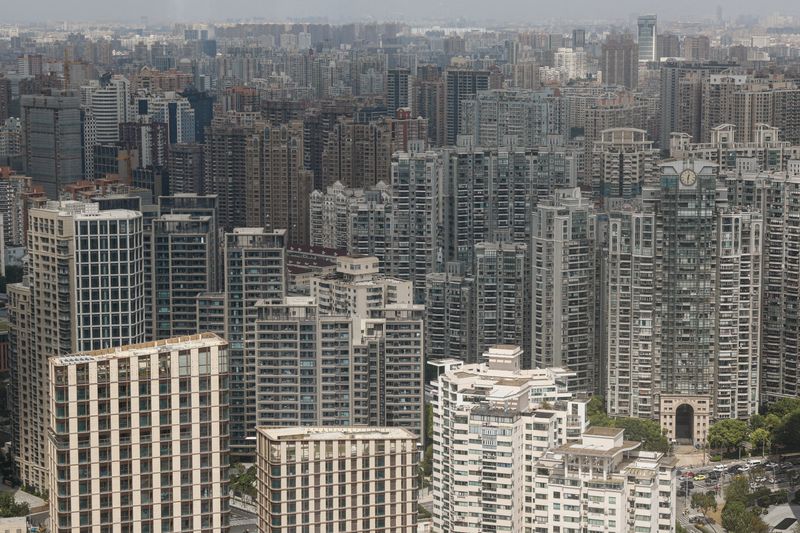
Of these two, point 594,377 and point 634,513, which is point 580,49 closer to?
point 594,377

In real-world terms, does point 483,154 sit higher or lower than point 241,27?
lower

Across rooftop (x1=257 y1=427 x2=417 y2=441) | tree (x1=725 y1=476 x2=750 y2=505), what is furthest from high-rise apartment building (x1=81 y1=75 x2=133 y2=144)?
rooftop (x1=257 y1=427 x2=417 y2=441)

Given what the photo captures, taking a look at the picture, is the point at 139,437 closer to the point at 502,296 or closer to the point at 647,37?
the point at 502,296

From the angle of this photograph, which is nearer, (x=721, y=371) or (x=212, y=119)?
(x=721, y=371)

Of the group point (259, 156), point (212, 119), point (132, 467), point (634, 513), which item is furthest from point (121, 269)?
point (212, 119)

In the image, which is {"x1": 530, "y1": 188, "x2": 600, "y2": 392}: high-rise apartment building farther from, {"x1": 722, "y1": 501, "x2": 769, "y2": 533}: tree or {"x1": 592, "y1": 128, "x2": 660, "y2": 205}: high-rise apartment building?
{"x1": 592, "y1": 128, "x2": 660, "y2": 205}: high-rise apartment building

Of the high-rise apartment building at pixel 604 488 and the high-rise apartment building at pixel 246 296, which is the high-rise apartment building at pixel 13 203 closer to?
the high-rise apartment building at pixel 246 296

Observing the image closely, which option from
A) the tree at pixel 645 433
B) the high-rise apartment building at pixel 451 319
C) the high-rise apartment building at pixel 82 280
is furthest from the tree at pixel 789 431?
the high-rise apartment building at pixel 82 280
